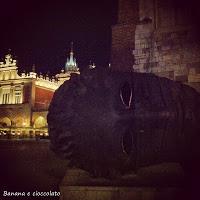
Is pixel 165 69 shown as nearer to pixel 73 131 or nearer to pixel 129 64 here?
pixel 129 64

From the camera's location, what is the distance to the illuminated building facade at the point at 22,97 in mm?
37844

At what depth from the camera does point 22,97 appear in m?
39.3

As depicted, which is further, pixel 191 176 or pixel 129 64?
pixel 129 64

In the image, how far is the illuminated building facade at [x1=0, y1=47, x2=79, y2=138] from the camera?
37.8 metres

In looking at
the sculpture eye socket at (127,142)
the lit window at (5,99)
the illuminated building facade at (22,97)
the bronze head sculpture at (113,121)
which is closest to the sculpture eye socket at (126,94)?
the bronze head sculpture at (113,121)

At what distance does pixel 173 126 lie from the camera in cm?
159

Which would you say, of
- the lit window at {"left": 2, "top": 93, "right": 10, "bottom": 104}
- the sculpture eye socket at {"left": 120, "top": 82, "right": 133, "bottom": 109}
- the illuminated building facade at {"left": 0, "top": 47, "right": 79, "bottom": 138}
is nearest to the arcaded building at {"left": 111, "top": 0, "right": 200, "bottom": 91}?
the sculpture eye socket at {"left": 120, "top": 82, "right": 133, "bottom": 109}

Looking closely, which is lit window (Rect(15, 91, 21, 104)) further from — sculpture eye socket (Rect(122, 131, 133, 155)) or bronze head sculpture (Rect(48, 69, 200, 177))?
sculpture eye socket (Rect(122, 131, 133, 155))

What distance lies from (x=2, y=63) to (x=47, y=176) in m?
40.9

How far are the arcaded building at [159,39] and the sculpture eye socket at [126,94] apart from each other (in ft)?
12.2

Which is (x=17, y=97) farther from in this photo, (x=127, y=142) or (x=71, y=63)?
(x=127, y=142)

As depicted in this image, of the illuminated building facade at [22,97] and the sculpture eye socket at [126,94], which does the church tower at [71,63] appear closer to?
the illuminated building facade at [22,97]

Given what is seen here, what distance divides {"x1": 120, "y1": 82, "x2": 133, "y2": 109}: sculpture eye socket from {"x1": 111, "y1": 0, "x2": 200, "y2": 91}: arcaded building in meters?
3.71

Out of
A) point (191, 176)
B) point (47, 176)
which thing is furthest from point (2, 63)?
point (191, 176)
